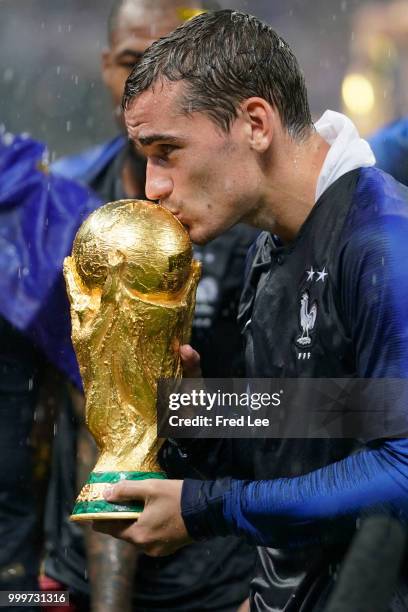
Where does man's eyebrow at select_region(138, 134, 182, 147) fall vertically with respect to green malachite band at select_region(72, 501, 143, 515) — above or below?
above

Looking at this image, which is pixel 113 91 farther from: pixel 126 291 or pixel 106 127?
pixel 126 291

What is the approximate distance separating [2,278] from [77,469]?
477 mm

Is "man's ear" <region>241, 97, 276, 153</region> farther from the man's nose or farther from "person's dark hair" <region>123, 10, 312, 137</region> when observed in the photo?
the man's nose

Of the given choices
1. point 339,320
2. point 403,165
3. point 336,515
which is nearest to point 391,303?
point 339,320

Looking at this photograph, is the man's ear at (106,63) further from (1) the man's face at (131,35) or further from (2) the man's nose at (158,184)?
(2) the man's nose at (158,184)

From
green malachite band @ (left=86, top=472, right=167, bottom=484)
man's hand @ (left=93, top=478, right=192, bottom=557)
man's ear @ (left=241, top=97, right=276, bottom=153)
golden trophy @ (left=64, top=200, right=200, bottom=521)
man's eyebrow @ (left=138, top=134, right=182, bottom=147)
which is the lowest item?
man's hand @ (left=93, top=478, right=192, bottom=557)

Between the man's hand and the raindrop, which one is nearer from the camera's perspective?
the man's hand

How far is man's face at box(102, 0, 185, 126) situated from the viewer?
3141 millimetres

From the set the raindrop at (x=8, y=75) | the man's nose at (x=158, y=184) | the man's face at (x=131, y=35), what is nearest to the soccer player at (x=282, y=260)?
the man's nose at (x=158, y=184)

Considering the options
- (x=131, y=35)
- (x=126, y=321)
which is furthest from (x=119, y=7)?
(x=126, y=321)

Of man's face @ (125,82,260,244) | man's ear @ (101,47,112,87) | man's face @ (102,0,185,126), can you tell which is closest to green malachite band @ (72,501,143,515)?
man's face @ (125,82,260,244)

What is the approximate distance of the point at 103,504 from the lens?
194cm

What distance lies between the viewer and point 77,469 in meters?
3.01

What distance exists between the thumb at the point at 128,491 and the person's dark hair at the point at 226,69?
0.57 meters
